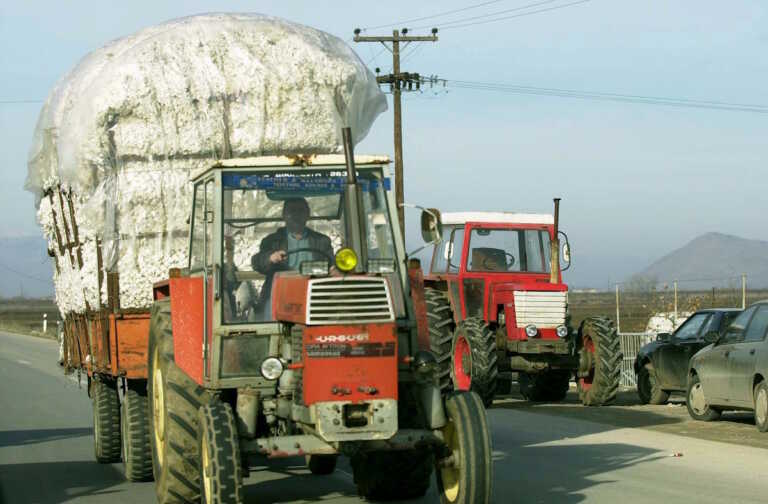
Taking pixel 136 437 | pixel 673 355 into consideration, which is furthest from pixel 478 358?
pixel 136 437

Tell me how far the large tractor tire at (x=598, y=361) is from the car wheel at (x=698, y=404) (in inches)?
60.8

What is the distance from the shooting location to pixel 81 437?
16.9 m

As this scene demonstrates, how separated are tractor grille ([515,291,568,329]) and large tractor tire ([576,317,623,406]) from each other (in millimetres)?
510

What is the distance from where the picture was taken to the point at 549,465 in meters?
12.9

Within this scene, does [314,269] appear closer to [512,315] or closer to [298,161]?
[298,161]

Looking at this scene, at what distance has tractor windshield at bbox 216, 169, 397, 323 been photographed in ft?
31.3

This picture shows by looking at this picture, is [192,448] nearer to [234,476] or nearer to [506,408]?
[234,476]

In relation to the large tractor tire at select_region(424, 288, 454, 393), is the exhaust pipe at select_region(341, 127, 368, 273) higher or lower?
higher

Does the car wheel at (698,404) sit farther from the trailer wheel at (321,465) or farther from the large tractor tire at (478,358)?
the trailer wheel at (321,465)

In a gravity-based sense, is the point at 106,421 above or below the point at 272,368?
below

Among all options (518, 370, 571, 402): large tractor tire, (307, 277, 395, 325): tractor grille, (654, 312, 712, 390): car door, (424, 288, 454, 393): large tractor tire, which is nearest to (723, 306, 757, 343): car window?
(654, 312, 712, 390): car door

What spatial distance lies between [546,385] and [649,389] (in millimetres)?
1703

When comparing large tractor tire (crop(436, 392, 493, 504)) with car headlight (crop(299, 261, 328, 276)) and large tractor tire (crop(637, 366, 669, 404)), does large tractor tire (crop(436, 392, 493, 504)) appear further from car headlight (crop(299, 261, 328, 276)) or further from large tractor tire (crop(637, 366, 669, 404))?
large tractor tire (crop(637, 366, 669, 404))

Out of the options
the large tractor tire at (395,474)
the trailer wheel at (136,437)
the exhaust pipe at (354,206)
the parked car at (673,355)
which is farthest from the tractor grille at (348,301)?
the parked car at (673,355)
